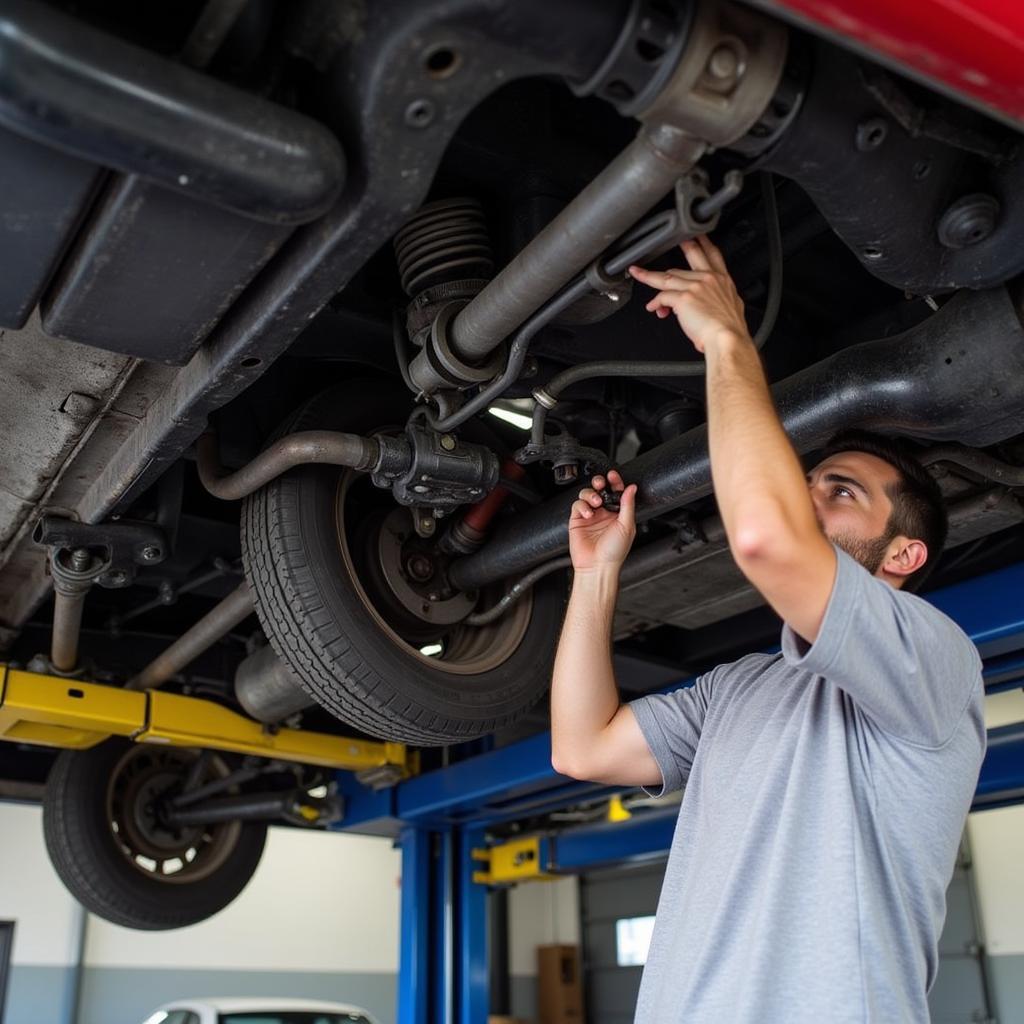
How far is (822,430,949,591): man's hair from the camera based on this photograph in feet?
5.14

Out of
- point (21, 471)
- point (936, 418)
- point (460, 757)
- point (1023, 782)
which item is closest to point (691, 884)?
point (936, 418)

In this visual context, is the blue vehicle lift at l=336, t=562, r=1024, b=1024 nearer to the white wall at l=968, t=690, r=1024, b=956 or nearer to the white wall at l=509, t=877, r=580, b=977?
the white wall at l=968, t=690, r=1024, b=956

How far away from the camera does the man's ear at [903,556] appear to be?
1531 millimetres

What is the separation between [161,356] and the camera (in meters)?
1.48

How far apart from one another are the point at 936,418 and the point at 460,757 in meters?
2.91

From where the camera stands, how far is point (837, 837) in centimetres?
123

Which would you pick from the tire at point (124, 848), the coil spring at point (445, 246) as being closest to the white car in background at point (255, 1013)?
the tire at point (124, 848)

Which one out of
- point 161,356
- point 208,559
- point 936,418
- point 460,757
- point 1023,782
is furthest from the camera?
point 460,757

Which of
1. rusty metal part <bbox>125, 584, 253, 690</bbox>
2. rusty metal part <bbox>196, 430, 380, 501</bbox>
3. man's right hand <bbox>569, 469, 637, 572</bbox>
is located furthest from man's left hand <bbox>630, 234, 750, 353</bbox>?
rusty metal part <bbox>125, 584, 253, 690</bbox>

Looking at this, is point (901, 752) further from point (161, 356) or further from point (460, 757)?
point (460, 757)

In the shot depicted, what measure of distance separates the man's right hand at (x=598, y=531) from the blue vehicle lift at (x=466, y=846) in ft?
5.50

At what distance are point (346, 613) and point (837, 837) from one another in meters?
0.98

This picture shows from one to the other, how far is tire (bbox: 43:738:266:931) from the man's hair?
288 centimetres

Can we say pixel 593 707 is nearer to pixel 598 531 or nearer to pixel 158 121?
pixel 598 531
